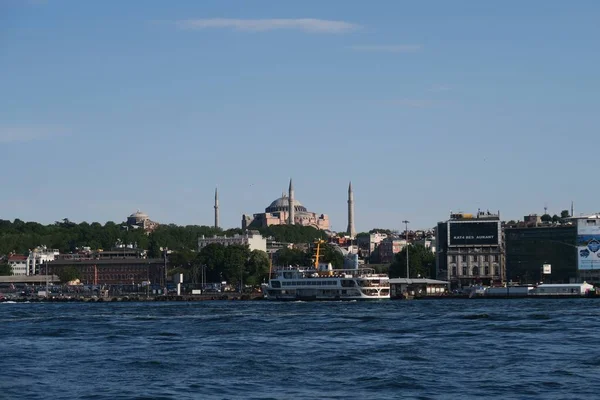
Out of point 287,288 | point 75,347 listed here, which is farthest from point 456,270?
point 75,347

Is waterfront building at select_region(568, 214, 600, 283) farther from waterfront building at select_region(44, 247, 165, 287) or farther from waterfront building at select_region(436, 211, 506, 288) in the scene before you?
waterfront building at select_region(44, 247, 165, 287)

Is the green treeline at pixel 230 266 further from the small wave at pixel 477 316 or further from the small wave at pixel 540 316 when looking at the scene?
the small wave at pixel 540 316

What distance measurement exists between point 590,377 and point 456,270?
102m

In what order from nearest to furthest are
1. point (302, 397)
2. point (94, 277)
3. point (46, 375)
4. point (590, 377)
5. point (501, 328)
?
point (302, 397) < point (590, 377) < point (46, 375) < point (501, 328) < point (94, 277)

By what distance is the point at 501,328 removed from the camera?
171ft

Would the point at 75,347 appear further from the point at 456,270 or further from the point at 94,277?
the point at 94,277

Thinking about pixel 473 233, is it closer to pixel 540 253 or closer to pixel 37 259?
pixel 540 253

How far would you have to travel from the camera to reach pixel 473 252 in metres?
134

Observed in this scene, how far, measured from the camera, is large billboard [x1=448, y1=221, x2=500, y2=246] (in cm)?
13312

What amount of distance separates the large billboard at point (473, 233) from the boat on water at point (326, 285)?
36.2 metres

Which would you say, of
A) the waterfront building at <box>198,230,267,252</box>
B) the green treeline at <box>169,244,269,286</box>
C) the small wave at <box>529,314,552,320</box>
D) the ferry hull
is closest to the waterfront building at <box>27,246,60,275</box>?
the waterfront building at <box>198,230,267,252</box>

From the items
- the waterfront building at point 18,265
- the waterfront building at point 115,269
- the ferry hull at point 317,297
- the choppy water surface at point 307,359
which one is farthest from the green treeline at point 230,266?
the choppy water surface at point 307,359

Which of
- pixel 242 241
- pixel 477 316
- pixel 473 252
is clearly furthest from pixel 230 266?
pixel 477 316

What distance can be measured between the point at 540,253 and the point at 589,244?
294 inches
